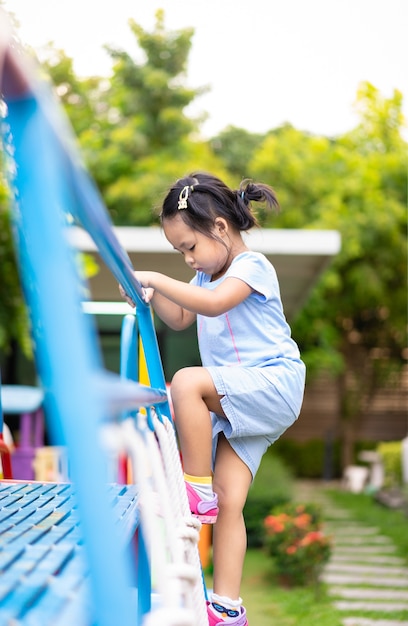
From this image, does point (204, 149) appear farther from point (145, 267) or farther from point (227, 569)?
point (227, 569)

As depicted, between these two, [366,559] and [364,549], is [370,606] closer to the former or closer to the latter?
[366,559]

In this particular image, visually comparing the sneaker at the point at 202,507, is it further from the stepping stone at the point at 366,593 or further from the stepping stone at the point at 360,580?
the stepping stone at the point at 360,580

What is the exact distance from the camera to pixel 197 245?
81.7 inches

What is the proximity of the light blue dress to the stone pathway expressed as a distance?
2813 millimetres

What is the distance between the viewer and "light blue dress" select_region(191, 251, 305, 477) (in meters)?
1.90

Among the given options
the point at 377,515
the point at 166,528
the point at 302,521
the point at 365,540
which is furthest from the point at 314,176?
the point at 166,528

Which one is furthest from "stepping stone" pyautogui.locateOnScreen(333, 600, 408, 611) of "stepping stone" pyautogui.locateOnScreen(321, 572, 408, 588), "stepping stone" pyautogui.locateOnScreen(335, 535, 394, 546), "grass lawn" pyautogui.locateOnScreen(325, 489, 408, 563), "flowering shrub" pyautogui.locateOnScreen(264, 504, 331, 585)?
"stepping stone" pyautogui.locateOnScreen(335, 535, 394, 546)

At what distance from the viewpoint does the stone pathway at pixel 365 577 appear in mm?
4594

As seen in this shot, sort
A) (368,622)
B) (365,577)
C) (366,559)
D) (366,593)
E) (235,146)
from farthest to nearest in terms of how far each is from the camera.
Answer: (235,146)
(366,559)
(365,577)
(366,593)
(368,622)

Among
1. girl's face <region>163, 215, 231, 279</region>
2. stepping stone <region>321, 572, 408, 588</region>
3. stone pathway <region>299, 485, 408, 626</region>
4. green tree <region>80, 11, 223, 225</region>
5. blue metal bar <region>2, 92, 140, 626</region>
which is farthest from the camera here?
green tree <region>80, 11, 223, 225</region>

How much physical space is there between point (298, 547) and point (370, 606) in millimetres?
589

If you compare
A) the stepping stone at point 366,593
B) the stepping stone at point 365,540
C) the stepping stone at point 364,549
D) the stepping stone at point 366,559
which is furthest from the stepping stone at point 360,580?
the stepping stone at point 365,540

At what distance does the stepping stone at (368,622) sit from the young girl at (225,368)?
274 centimetres

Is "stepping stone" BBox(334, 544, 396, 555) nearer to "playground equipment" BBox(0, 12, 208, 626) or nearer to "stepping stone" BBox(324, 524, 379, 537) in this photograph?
"stepping stone" BBox(324, 524, 379, 537)
